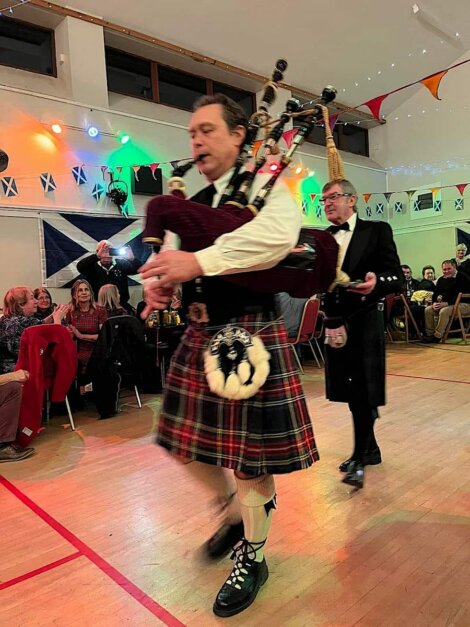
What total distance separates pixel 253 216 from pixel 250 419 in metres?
0.53

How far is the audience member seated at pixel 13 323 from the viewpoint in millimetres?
3473

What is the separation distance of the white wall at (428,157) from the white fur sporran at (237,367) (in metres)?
9.18

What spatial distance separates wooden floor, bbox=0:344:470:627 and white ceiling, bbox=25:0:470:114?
17.4 feet

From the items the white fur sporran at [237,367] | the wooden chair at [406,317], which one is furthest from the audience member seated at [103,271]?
the white fur sporran at [237,367]

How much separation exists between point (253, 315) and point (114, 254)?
16.4 ft

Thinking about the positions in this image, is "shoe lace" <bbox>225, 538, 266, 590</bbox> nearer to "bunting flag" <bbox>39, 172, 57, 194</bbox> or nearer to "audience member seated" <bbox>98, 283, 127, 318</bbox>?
"audience member seated" <bbox>98, 283, 127, 318</bbox>

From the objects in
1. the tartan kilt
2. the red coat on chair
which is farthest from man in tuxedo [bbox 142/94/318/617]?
the red coat on chair

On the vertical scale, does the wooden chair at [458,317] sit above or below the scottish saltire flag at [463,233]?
below

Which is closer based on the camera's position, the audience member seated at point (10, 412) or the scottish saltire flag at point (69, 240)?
the audience member seated at point (10, 412)

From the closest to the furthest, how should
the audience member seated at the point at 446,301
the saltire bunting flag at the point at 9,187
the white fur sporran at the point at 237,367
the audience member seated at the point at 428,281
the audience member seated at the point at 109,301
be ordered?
the white fur sporran at the point at 237,367, the audience member seated at the point at 109,301, the saltire bunting flag at the point at 9,187, the audience member seated at the point at 446,301, the audience member seated at the point at 428,281

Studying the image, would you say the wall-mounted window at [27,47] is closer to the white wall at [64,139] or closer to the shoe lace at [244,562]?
the white wall at [64,139]

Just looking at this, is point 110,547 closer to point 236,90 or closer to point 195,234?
point 195,234

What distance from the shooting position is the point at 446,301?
7359 millimetres

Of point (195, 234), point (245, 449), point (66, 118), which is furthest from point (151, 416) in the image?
point (66, 118)
